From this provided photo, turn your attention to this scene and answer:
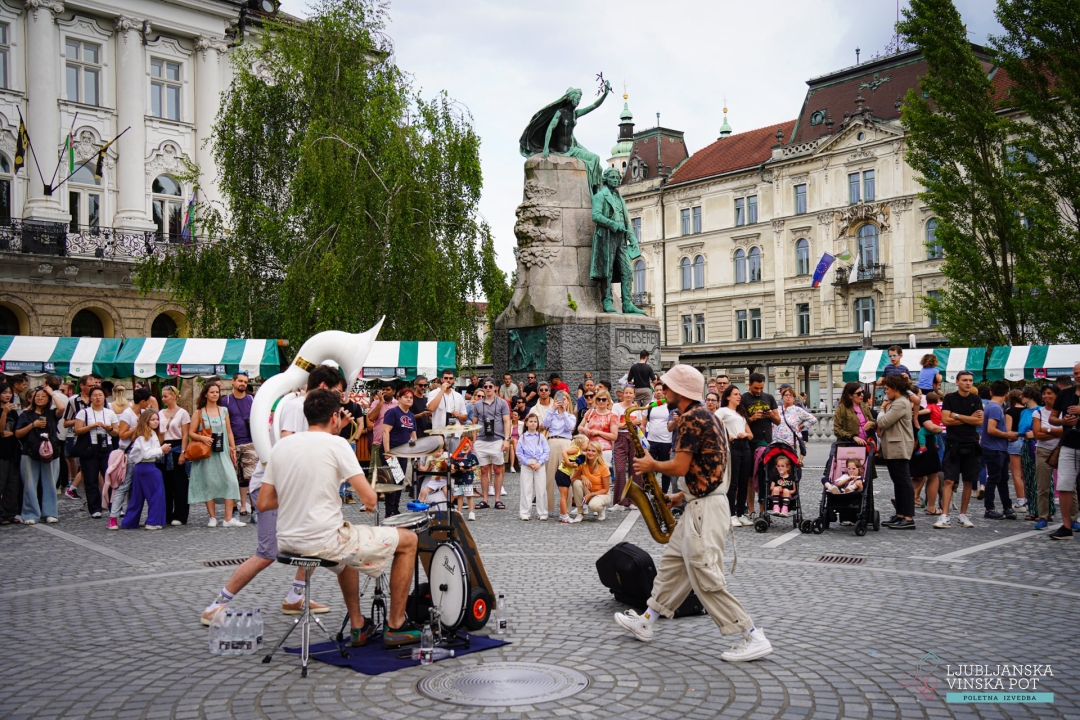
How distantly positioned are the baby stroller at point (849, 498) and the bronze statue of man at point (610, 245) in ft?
28.6

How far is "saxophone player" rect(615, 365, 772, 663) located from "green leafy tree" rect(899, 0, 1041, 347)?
745 inches

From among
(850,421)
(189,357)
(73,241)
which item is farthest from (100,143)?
(850,421)

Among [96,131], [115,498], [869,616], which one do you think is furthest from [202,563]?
[96,131]

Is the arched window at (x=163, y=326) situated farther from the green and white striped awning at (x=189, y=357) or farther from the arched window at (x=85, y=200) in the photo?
the green and white striped awning at (x=189, y=357)

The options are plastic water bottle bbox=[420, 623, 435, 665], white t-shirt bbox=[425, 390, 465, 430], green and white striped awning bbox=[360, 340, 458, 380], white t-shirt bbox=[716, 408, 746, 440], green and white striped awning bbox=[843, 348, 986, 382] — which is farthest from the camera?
green and white striped awning bbox=[843, 348, 986, 382]

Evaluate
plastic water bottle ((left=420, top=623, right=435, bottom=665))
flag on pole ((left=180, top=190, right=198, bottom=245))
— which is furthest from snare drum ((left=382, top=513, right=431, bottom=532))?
flag on pole ((left=180, top=190, right=198, bottom=245))

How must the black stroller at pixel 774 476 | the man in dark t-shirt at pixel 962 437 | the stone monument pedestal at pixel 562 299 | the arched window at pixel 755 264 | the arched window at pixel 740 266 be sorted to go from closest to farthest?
the black stroller at pixel 774 476 < the man in dark t-shirt at pixel 962 437 < the stone monument pedestal at pixel 562 299 < the arched window at pixel 755 264 < the arched window at pixel 740 266

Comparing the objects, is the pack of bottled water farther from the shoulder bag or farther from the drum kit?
the shoulder bag

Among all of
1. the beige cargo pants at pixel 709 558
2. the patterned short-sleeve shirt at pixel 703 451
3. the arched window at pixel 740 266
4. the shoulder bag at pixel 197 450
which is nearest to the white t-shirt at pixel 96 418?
the shoulder bag at pixel 197 450

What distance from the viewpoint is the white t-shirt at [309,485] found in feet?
18.6

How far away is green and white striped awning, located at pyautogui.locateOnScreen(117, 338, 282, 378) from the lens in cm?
2048

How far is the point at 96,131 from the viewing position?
38.0 meters

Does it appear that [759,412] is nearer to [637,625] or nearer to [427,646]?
[637,625]

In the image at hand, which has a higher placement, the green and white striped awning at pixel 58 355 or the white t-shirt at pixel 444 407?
the green and white striped awning at pixel 58 355
